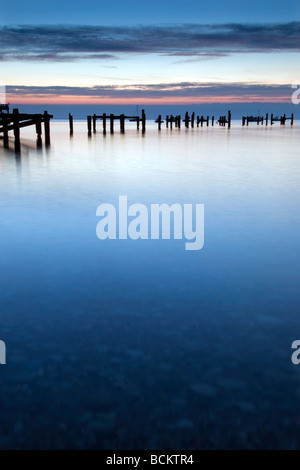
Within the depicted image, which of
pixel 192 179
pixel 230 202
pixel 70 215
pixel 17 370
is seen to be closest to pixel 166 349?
pixel 17 370

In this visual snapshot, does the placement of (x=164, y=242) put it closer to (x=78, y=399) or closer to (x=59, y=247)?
(x=59, y=247)

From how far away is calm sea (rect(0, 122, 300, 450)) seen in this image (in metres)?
2.57

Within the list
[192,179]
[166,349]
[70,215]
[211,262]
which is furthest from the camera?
[192,179]

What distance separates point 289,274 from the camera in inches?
200

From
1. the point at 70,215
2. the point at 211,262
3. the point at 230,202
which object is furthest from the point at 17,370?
the point at 230,202

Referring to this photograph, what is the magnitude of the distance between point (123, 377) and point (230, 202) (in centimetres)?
688

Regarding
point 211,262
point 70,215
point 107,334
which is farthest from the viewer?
point 70,215

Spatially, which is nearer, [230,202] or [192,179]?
[230,202]

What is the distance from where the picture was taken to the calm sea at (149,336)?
2.57m

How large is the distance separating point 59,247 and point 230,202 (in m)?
4.49

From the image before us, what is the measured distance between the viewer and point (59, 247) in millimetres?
6113

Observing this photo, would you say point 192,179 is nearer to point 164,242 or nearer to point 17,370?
point 164,242

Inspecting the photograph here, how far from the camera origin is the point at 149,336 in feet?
11.8
